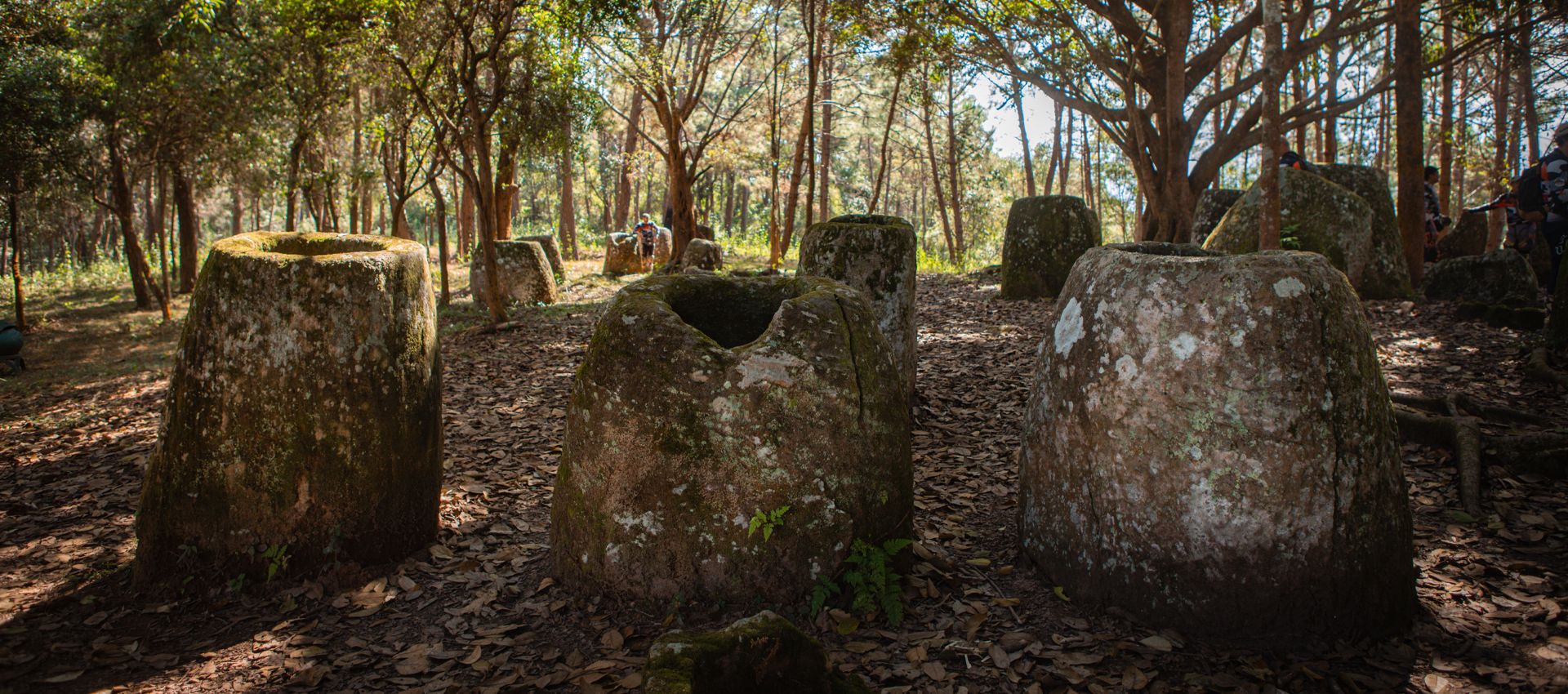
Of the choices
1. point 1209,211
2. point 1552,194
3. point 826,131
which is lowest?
point 1552,194

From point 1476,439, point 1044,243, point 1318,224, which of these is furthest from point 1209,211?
point 1476,439

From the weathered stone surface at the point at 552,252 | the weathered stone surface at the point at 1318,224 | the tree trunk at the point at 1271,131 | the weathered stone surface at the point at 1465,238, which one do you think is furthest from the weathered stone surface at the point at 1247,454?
the weathered stone surface at the point at 552,252

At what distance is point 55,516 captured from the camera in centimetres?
471

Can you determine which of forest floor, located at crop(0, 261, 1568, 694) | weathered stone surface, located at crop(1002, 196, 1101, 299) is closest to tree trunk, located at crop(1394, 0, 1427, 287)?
weathered stone surface, located at crop(1002, 196, 1101, 299)

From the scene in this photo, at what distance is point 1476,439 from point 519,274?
1155cm

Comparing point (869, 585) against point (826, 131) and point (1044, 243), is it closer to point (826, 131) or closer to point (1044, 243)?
point (1044, 243)

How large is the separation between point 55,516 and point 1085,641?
544cm

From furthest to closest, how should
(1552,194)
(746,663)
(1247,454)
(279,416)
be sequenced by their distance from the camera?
(1552,194) → (279,416) → (1247,454) → (746,663)

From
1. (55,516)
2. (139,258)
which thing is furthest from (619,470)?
(139,258)

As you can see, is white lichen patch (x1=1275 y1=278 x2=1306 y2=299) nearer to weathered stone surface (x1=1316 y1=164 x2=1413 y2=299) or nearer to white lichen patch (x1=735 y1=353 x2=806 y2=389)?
white lichen patch (x1=735 y1=353 x2=806 y2=389)

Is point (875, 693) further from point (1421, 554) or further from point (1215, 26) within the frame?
point (1215, 26)

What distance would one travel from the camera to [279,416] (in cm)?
361

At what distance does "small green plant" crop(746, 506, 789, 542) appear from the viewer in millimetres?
3127

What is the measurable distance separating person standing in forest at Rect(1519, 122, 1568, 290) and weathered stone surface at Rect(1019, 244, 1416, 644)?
6764 millimetres
